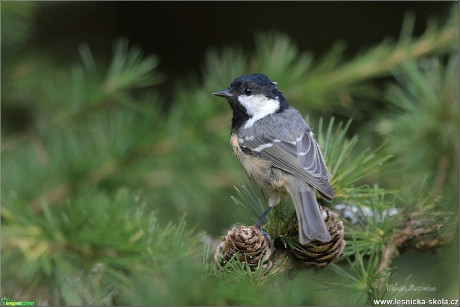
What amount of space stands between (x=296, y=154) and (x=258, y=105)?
0.29 m

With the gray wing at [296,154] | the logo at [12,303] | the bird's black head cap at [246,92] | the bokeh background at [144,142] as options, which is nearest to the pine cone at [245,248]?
the bokeh background at [144,142]

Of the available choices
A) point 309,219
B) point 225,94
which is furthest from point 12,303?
point 225,94

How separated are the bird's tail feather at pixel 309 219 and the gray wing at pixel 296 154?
0.14 ft

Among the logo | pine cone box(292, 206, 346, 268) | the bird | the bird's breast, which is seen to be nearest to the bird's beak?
the bird

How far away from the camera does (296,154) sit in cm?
168

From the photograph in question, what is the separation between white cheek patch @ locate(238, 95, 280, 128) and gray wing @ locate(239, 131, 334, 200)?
0.11 meters

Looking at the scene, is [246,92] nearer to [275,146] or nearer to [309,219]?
[275,146]

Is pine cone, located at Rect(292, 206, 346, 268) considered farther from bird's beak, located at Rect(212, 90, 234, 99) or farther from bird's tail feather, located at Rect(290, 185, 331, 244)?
bird's beak, located at Rect(212, 90, 234, 99)

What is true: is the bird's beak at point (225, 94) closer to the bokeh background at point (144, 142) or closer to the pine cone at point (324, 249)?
the bokeh background at point (144, 142)

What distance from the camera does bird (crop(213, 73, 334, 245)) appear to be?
Answer: 1.51m

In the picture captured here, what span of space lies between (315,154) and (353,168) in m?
0.16

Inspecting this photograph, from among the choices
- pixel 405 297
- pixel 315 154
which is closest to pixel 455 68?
pixel 315 154

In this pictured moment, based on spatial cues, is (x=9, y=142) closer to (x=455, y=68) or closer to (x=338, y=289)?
(x=338, y=289)

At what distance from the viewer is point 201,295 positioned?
94cm
